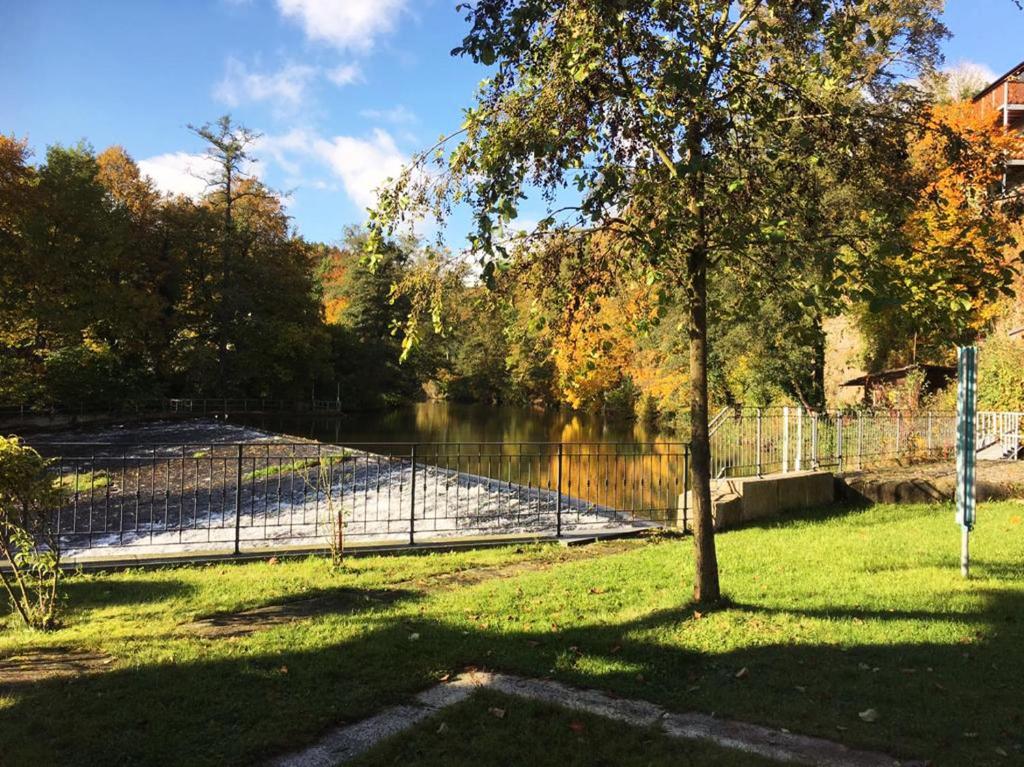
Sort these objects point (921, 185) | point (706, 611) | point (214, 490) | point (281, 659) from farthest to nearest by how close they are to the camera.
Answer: point (214, 490), point (706, 611), point (921, 185), point (281, 659)

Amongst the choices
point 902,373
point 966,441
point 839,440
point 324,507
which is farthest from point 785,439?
point 902,373

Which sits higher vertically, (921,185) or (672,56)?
(672,56)

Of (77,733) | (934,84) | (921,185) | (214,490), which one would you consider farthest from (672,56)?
(934,84)

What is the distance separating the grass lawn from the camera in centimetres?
386

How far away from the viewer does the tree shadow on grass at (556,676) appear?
3742mm

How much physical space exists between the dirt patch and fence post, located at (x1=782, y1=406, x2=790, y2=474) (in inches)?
431

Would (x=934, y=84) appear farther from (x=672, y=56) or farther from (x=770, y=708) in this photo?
(x=770, y=708)

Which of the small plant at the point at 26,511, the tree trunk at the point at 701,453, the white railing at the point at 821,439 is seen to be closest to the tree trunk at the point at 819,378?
the white railing at the point at 821,439

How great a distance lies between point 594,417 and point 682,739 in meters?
54.2

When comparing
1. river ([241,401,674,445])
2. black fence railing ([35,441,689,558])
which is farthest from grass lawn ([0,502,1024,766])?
river ([241,401,674,445])

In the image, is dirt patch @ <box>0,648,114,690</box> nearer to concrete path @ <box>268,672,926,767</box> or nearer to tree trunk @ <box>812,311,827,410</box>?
concrete path @ <box>268,672,926,767</box>

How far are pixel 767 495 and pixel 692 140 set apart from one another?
7379 mm

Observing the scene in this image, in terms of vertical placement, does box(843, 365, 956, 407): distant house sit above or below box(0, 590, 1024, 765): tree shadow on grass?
above

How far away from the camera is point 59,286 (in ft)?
109
